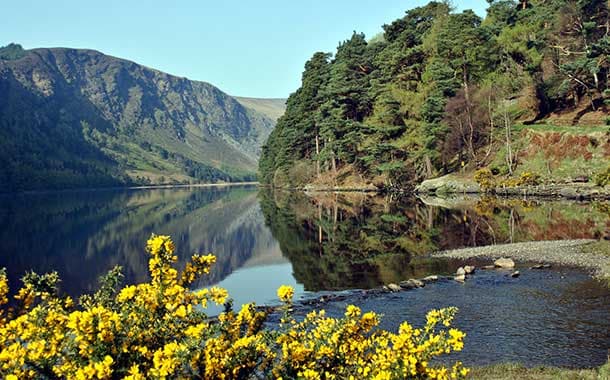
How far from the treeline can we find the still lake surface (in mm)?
19421

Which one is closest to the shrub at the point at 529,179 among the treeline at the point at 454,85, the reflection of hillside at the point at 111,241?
the treeline at the point at 454,85

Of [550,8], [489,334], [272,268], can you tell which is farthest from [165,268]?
[550,8]

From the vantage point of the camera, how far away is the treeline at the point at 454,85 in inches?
3383

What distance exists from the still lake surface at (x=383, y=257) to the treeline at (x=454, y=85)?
19.4 m

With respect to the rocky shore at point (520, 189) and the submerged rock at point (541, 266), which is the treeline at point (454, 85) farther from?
the submerged rock at point (541, 266)

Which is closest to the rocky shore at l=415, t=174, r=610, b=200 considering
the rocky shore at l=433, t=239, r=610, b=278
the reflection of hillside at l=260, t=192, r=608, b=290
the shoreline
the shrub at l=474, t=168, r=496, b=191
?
the shoreline

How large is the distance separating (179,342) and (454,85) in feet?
302

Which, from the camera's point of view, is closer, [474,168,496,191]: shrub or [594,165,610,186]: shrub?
[594,165,610,186]: shrub

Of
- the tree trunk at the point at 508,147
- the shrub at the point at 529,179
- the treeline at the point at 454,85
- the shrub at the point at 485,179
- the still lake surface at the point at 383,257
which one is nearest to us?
the still lake surface at the point at 383,257

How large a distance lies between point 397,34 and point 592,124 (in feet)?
184

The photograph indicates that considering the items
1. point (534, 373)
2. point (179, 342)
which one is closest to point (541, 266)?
point (534, 373)

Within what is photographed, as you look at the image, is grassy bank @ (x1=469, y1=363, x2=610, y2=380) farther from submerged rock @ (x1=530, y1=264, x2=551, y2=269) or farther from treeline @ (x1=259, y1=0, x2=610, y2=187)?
treeline @ (x1=259, y1=0, x2=610, y2=187)

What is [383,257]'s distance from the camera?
39.5 m

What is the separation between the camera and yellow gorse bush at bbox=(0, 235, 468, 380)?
670cm
